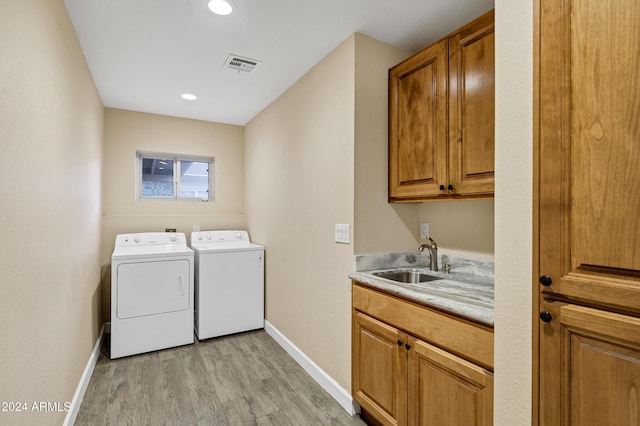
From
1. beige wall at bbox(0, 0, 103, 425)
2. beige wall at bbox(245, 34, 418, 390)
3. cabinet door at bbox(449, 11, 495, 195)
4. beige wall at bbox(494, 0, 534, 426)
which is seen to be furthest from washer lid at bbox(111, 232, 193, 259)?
beige wall at bbox(494, 0, 534, 426)

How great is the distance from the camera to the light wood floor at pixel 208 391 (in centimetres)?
199

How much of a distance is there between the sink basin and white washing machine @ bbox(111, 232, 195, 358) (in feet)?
6.81

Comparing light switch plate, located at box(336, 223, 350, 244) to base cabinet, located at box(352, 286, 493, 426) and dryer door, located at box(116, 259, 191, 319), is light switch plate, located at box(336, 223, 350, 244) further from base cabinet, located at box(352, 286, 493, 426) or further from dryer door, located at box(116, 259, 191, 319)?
dryer door, located at box(116, 259, 191, 319)

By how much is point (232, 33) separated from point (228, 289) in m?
2.36

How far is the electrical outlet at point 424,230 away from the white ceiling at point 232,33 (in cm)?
126

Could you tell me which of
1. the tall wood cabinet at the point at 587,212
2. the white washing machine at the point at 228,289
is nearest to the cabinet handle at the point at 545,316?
the tall wood cabinet at the point at 587,212

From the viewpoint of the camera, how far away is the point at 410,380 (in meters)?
1.56

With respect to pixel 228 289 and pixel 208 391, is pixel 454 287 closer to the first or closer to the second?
pixel 208 391

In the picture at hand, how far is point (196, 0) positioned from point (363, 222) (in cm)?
160

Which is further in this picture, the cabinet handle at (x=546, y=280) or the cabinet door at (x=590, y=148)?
the cabinet handle at (x=546, y=280)

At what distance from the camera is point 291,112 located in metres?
2.88

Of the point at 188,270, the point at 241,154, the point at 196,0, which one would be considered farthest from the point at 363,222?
the point at 241,154

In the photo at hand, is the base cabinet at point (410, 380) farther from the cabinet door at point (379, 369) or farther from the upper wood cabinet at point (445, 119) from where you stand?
the upper wood cabinet at point (445, 119)

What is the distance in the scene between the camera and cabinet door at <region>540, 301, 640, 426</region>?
2.60 feet
